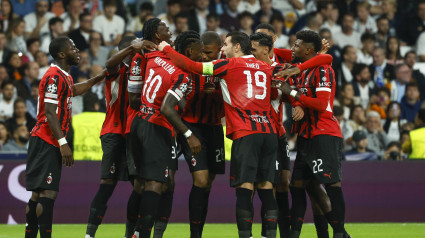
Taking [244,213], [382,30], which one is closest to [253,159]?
[244,213]

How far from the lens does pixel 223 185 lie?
12.9 m

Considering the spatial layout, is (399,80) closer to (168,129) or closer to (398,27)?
(398,27)

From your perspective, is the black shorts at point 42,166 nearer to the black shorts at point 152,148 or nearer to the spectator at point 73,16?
the black shorts at point 152,148

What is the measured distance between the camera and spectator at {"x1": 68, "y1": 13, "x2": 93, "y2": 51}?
1623 cm

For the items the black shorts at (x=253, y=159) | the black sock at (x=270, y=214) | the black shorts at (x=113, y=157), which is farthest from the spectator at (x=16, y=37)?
the black sock at (x=270, y=214)

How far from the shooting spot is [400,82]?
55.1 ft

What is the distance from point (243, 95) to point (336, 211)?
1.88 meters

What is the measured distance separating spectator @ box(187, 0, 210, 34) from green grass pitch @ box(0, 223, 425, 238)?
5.63 meters

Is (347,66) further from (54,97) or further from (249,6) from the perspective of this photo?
(54,97)

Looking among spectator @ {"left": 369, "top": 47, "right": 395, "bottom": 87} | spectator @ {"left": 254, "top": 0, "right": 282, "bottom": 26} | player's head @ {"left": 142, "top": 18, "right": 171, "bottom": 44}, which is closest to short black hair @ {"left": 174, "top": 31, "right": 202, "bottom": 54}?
player's head @ {"left": 142, "top": 18, "right": 171, "bottom": 44}

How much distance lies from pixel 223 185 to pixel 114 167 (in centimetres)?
376

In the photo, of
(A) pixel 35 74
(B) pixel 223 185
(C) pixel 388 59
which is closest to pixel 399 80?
(C) pixel 388 59

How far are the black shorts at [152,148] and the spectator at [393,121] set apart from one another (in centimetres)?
795

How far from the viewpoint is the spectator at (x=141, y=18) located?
16.8 m
